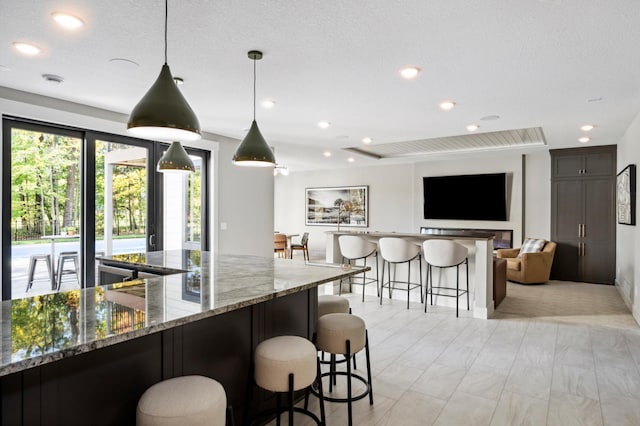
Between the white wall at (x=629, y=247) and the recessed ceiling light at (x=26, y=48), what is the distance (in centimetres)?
604

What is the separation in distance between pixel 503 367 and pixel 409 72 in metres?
2.56

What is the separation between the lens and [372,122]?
508 centimetres

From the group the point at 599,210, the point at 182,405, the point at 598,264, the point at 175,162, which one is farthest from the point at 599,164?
the point at 182,405

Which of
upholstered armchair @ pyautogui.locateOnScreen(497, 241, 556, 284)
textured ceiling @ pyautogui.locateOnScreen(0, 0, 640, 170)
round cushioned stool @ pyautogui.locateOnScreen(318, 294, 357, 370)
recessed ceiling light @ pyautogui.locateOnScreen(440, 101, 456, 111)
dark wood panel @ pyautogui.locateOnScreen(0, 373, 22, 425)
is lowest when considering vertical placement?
upholstered armchair @ pyautogui.locateOnScreen(497, 241, 556, 284)

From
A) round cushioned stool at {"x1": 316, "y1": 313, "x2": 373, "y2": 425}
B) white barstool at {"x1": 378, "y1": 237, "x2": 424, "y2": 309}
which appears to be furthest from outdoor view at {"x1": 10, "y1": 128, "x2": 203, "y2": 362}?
white barstool at {"x1": 378, "y1": 237, "x2": 424, "y2": 309}

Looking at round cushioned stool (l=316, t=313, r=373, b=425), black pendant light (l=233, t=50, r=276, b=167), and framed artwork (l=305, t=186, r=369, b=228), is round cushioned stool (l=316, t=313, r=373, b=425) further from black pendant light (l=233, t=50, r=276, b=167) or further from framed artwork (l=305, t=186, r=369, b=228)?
framed artwork (l=305, t=186, r=369, b=228)

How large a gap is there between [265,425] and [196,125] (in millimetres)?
1795

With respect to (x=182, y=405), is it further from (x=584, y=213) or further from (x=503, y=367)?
(x=584, y=213)

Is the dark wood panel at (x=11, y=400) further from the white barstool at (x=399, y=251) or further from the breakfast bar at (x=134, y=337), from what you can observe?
the white barstool at (x=399, y=251)

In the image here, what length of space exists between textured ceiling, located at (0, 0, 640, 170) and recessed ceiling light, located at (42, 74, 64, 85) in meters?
0.05

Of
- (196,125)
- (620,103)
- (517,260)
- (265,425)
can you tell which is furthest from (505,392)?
(517,260)

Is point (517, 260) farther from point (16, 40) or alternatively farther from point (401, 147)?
point (16, 40)

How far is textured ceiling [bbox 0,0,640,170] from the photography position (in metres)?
2.27

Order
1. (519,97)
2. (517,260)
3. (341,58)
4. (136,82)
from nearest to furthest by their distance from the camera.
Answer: (341,58) < (136,82) < (519,97) < (517,260)
